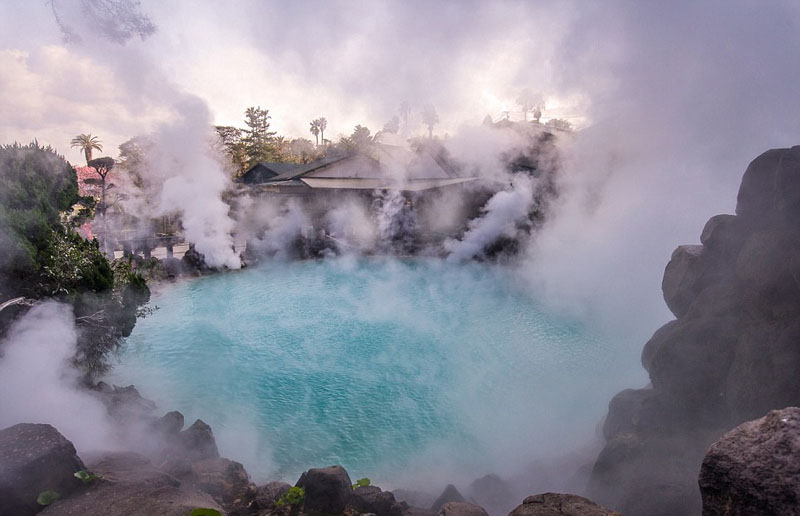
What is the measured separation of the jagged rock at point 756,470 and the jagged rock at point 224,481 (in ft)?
20.4

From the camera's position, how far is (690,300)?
861cm

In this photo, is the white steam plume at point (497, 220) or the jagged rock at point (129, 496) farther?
the white steam plume at point (497, 220)

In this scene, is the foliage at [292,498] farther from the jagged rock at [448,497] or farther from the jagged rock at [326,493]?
the jagged rock at [448,497]

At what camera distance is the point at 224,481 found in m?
7.41

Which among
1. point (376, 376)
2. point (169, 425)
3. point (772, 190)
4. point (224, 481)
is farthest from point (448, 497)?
point (772, 190)

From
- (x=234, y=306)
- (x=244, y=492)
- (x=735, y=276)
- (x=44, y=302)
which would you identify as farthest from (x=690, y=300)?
(x=234, y=306)

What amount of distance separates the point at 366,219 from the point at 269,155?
68.3ft

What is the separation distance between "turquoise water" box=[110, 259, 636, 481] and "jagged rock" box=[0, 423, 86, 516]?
369 centimetres

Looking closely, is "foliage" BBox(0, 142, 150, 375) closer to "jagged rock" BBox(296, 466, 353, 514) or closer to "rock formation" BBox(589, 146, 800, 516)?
"jagged rock" BBox(296, 466, 353, 514)

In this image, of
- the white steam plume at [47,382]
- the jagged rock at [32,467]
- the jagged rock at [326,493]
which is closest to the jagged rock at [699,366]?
the jagged rock at [326,493]

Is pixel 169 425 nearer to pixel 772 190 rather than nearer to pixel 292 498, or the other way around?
pixel 292 498

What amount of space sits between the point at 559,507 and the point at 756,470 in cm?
188

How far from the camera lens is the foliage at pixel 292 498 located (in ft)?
21.6

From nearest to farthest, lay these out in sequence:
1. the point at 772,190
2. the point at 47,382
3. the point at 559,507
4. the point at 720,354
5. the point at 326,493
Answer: the point at 559,507 < the point at 326,493 < the point at 772,190 < the point at 720,354 < the point at 47,382
